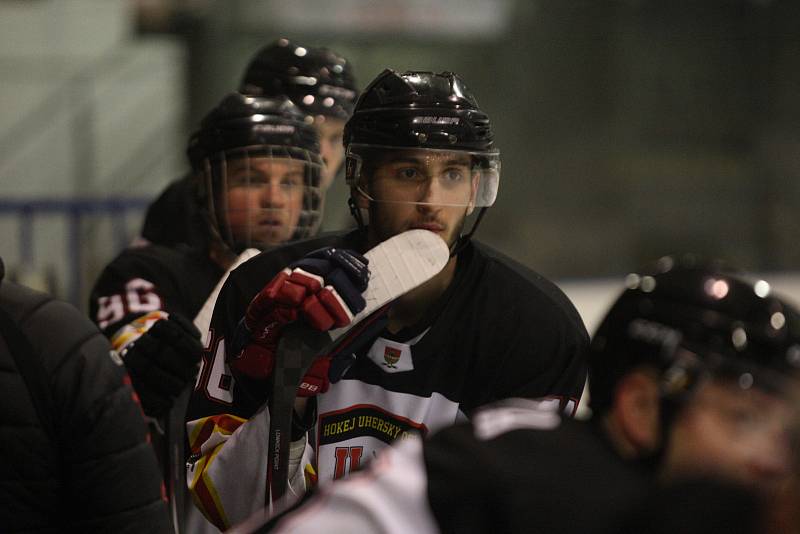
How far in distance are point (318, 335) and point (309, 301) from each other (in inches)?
3.0

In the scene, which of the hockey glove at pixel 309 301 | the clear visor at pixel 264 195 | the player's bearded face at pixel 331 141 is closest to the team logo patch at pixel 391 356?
the hockey glove at pixel 309 301

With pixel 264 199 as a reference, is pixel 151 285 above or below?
below

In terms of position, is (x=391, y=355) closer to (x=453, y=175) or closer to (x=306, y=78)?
(x=453, y=175)

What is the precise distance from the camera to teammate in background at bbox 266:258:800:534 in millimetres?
980

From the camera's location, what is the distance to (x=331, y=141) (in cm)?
277

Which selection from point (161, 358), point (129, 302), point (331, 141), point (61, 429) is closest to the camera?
point (61, 429)

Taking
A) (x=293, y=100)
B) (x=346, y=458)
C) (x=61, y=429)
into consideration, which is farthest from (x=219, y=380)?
(x=293, y=100)

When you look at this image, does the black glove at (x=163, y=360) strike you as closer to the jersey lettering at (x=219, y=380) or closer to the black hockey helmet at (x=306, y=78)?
the jersey lettering at (x=219, y=380)

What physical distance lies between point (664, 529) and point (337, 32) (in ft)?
21.4

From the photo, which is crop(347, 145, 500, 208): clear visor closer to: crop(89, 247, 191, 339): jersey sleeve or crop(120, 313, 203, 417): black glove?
crop(120, 313, 203, 417): black glove

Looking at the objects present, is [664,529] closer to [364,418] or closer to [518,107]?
[364,418]

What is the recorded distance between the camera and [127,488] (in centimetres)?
143

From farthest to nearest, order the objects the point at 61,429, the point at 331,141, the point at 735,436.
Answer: the point at 331,141 < the point at 61,429 < the point at 735,436

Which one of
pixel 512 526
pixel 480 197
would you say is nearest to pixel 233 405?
pixel 480 197
